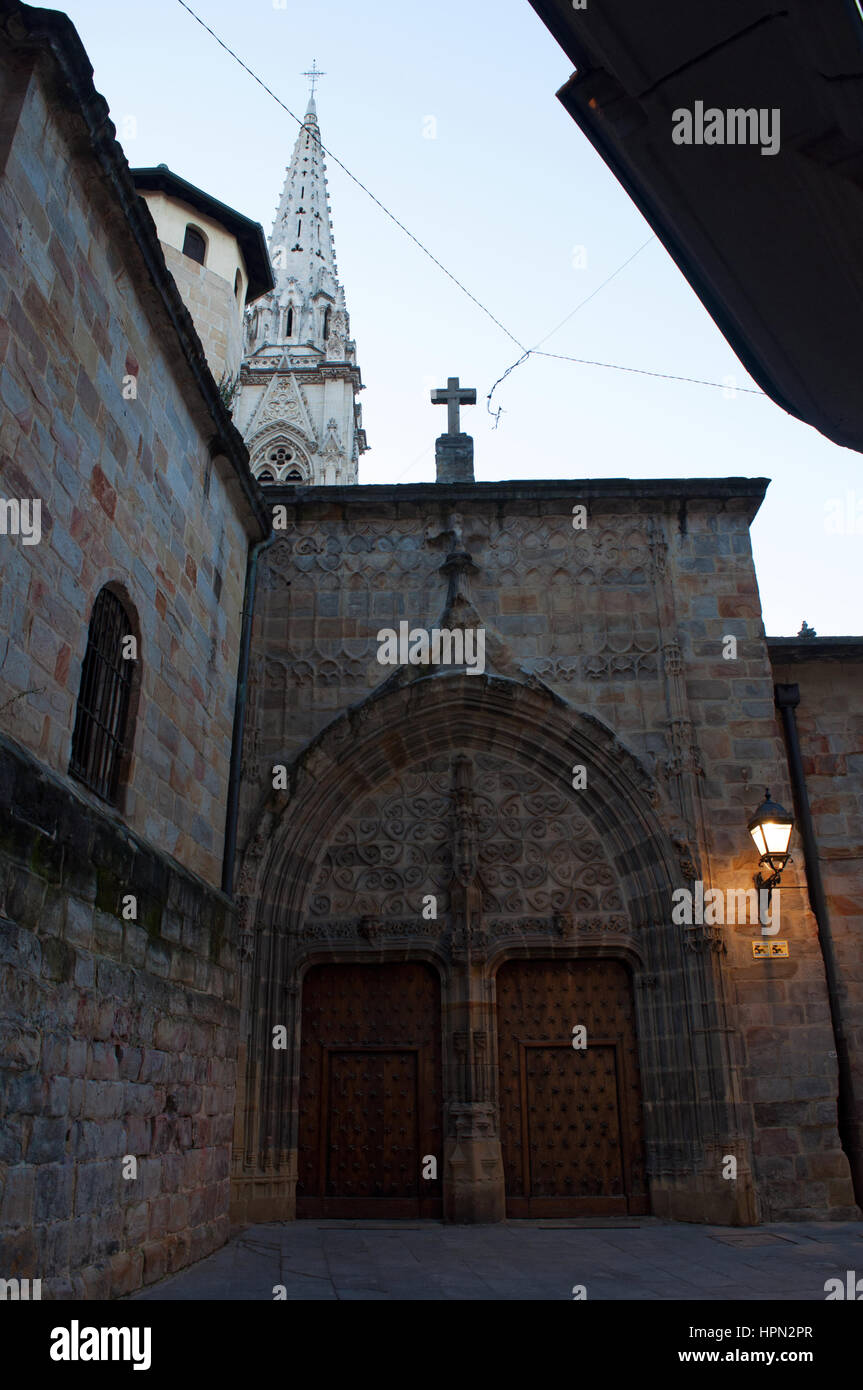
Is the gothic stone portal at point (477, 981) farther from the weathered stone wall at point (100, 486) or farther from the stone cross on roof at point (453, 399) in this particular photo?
the stone cross on roof at point (453, 399)

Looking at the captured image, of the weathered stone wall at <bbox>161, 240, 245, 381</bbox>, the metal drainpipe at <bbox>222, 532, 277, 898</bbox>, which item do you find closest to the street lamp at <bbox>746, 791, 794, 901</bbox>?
the metal drainpipe at <bbox>222, 532, 277, 898</bbox>

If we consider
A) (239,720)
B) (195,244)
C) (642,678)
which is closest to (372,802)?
(239,720)

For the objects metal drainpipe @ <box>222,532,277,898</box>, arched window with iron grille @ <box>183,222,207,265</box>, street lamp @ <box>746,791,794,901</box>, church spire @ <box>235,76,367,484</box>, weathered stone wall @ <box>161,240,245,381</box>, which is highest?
church spire @ <box>235,76,367,484</box>

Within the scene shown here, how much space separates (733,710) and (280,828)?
4.80 m

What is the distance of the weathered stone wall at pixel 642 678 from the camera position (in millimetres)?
8805

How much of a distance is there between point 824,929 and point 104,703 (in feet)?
23.6

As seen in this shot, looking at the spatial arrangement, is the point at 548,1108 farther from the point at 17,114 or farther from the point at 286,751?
the point at 17,114

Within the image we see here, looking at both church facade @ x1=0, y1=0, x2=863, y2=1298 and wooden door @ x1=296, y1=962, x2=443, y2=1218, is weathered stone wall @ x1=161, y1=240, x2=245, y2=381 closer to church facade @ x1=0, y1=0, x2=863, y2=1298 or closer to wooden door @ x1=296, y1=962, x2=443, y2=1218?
church facade @ x1=0, y1=0, x2=863, y2=1298

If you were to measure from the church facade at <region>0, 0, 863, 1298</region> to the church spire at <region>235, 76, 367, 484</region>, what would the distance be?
2329 cm

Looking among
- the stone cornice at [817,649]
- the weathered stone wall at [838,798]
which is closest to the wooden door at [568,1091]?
the weathered stone wall at [838,798]

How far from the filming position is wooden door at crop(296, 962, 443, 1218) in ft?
29.6

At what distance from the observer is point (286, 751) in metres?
10.1

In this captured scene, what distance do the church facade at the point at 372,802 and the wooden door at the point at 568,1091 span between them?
0.11 feet

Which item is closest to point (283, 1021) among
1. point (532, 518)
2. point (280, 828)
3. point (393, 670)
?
point (280, 828)
